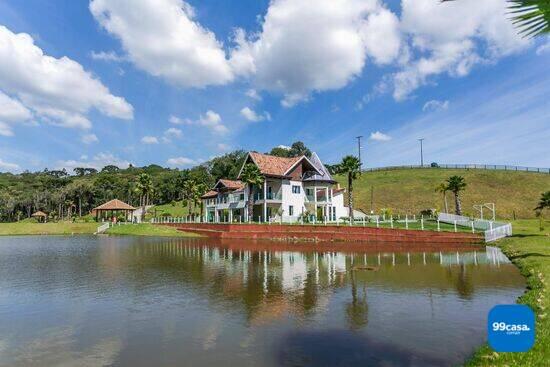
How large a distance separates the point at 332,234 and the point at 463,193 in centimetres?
5359

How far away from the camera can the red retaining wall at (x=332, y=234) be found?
40.5m

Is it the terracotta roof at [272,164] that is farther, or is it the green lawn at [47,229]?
the green lawn at [47,229]

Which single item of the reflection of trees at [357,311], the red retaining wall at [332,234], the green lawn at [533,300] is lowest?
the reflection of trees at [357,311]

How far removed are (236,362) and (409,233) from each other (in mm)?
36524

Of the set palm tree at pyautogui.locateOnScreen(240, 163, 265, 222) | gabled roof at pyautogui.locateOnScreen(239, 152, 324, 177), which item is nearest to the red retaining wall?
palm tree at pyautogui.locateOnScreen(240, 163, 265, 222)

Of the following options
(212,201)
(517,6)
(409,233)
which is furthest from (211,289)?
(212,201)

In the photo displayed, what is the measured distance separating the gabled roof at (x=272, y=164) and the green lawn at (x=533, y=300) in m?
35.1

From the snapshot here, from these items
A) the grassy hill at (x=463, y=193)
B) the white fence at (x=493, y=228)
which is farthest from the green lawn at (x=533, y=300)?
the grassy hill at (x=463, y=193)

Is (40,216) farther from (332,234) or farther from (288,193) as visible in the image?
(332,234)

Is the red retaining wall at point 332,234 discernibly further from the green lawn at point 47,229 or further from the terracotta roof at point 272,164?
the green lawn at point 47,229

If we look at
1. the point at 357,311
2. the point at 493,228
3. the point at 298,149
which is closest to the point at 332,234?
the point at 493,228

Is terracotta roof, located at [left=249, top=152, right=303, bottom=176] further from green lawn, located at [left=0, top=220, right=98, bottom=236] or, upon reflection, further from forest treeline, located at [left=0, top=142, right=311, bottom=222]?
forest treeline, located at [left=0, top=142, right=311, bottom=222]

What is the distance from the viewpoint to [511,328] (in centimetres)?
450

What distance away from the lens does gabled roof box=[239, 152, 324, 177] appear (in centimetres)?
5958
